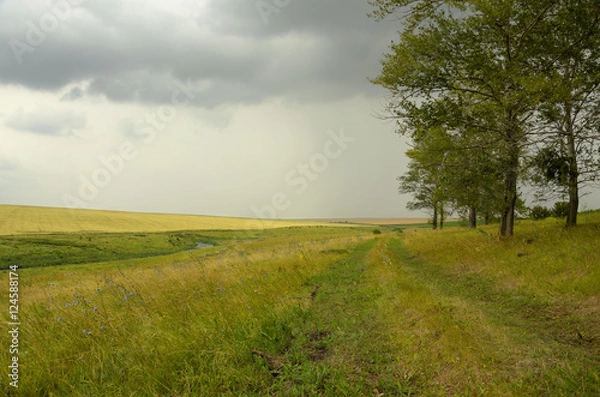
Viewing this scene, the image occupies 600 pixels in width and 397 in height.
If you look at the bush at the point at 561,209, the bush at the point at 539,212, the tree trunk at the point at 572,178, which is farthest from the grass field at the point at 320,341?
the bush at the point at 539,212

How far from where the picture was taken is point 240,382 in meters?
4.00

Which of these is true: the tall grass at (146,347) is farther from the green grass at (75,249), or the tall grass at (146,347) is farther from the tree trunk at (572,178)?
the green grass at (75,249)

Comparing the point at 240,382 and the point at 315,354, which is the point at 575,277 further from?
the point at 240,382

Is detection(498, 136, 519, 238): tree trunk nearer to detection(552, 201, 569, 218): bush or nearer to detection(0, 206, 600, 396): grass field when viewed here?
detection(0, 206, 600, 396): grass field

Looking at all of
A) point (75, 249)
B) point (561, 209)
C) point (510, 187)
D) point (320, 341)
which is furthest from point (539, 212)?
point (75, 249)

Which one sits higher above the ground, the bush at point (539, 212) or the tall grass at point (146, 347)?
the bush at point (539, 212)

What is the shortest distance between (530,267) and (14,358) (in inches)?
519

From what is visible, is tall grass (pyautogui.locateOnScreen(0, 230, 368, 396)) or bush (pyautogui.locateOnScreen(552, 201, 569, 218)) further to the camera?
bush (pyautogui.locateOnScreen(552, 201, 569, 218))

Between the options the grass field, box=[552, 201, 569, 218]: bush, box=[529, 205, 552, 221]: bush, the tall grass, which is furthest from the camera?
box=[529, 205, 552, 221]: bush

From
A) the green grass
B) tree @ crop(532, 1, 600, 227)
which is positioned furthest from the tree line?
the green grass

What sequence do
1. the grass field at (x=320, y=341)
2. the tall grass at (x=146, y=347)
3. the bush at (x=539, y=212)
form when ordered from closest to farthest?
the grass field at (x=320, y=341)
the tall grass at (x=146, y=347)
the bush at (x=539, y=212)

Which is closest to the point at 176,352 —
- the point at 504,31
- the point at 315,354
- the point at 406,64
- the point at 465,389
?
the point at 315,354

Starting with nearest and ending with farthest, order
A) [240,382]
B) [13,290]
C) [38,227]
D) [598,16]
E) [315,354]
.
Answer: [240,382], [315,354], [13,290], [598,16], [38,227]

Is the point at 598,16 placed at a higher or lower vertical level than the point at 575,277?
higher
